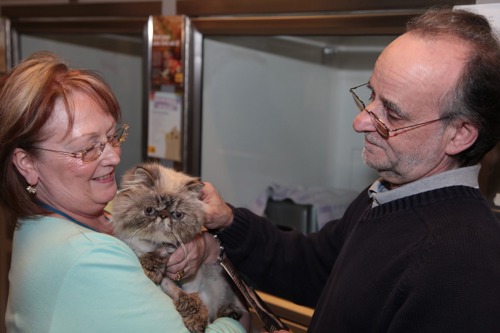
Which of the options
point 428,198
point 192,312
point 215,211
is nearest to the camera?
point 428,198

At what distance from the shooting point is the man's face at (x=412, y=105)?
3.75 ft

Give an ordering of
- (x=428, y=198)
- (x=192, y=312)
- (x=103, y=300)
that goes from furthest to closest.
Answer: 1. (x=192, y=312)
2. (x=428, y=198)
3. (x=103, y=300)

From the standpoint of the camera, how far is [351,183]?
275cm

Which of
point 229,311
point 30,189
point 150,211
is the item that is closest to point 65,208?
point 30,189

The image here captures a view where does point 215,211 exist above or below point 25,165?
below

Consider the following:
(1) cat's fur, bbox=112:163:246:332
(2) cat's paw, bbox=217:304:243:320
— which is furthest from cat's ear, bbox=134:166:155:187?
(2) cat's paw, bbox=217:304:243:320

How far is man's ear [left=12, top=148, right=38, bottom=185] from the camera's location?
122 centimetres

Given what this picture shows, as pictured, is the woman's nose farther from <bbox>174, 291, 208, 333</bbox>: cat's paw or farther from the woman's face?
<bbox>174, 291, 208, 333</bbox>: cat's paw

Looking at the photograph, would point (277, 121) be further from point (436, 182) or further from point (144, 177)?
A: point (436, 182)

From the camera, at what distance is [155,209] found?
1.39m

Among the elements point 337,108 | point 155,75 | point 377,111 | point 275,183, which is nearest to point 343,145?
point 337,108

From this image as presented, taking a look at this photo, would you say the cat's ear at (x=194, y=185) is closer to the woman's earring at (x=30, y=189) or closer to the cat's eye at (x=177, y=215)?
the cat's eye at (x=177, y=215)

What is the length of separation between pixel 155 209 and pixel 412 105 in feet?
2.18

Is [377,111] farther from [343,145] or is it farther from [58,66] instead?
[343,145]
